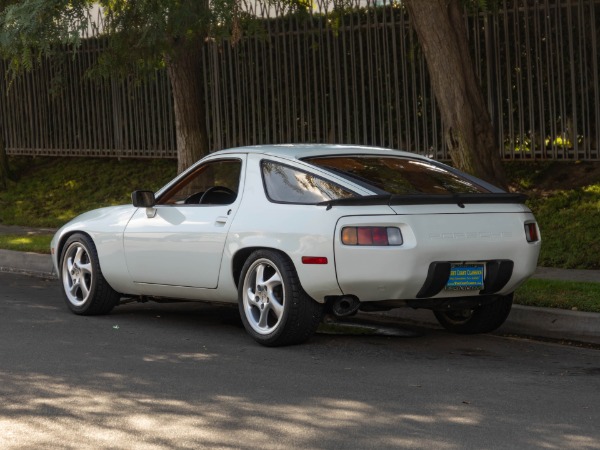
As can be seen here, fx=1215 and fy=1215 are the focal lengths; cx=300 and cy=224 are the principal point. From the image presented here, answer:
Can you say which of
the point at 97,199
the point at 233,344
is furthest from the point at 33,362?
the point at 97,199

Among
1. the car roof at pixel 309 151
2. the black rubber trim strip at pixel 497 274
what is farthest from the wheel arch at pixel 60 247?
the black rubber trim strip at pixel 497 274

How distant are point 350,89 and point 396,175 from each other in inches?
375

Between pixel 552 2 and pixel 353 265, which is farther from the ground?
pixel 552 2

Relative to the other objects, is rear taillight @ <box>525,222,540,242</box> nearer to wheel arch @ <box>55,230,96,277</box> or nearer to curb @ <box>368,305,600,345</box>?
curb @ <box>368,305,600,345</box>

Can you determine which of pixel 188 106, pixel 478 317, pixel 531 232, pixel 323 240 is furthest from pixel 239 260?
pixel 188 106

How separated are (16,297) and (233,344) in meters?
3.76

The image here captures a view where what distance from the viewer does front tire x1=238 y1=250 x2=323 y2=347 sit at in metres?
8.59

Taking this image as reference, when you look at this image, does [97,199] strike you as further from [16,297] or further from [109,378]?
[109,378]

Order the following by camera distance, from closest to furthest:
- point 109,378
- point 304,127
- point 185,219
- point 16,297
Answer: point 109,378 < point 185,219 < point 16,297 < point 304,127

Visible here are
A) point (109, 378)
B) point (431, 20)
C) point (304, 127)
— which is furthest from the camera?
point (304, 127)

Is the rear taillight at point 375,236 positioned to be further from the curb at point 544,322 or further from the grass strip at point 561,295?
the grass strip at point 561,295

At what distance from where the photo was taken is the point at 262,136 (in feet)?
65.5

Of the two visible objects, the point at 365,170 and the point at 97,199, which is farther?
the point at 97,199

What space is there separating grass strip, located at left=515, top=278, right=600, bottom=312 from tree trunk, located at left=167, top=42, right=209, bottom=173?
6.85 meters
